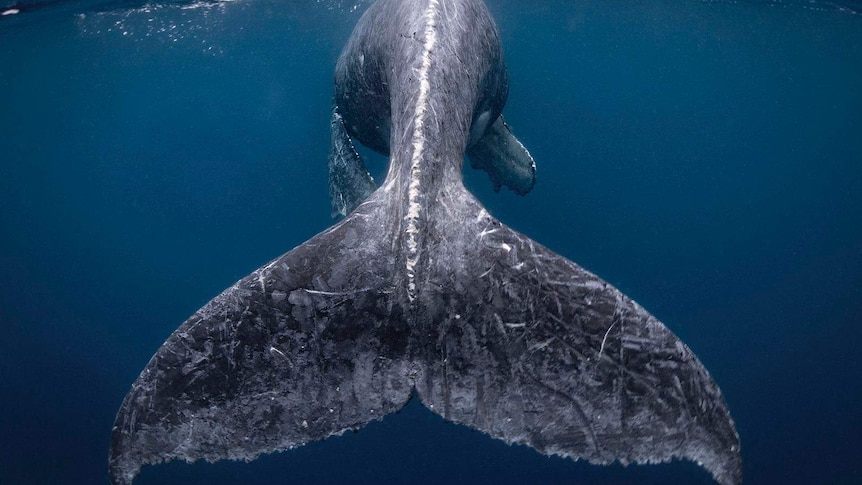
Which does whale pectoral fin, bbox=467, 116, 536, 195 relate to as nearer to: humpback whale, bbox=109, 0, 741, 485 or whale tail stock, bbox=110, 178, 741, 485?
humpback whale, bbox=109, 0, 741, 485

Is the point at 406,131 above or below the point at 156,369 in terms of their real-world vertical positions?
above

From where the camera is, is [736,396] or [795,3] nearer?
[736,396]

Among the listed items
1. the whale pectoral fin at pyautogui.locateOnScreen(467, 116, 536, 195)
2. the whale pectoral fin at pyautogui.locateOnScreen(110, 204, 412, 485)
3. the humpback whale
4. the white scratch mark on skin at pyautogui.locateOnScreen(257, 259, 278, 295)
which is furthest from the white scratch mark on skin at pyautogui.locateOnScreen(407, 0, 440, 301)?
the whale pectoral fin at pyautogui.locateOnScreen(467, 116, 536, 195)

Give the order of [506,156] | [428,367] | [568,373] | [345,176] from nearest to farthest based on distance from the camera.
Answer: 1. [568,373]
2. [428,367]
3. [345,176]
4. [506,156]

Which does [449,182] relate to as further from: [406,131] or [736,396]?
[736,396]

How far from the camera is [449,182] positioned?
4.23 meters

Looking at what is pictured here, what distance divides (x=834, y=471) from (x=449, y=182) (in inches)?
857

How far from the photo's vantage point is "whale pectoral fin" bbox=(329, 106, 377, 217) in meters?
7.88

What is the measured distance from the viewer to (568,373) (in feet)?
11.9

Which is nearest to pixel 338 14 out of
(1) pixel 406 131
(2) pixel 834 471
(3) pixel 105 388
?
(3) pixel 105 388

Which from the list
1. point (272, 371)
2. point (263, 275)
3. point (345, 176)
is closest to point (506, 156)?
point (345, 176)

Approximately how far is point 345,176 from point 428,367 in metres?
5.09

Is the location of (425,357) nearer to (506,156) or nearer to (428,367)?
(428,367)

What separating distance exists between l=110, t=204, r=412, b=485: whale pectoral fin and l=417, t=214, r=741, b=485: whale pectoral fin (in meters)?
0.42
